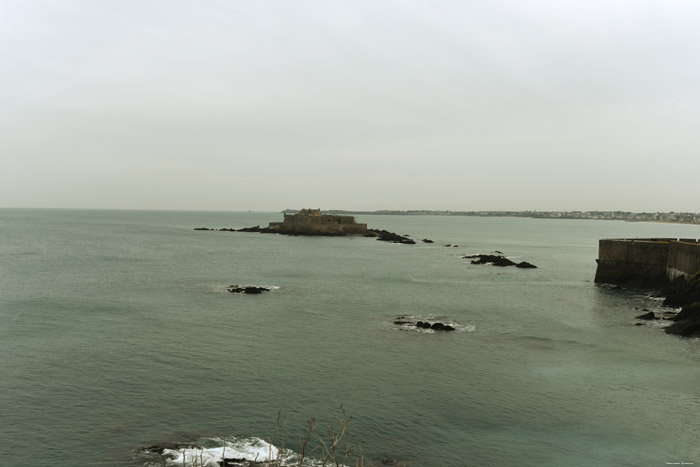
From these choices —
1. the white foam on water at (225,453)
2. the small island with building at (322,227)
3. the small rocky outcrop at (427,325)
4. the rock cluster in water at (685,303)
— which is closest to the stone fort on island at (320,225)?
the small island with building at (322,227)

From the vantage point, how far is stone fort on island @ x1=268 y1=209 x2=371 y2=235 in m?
113

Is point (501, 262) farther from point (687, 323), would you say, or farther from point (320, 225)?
point (320, 225)

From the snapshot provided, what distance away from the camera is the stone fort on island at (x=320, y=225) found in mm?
113250

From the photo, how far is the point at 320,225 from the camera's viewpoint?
11369 cm

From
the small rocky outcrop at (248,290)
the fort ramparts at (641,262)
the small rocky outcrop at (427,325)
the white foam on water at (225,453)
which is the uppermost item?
the fort ramparts at (641,262)

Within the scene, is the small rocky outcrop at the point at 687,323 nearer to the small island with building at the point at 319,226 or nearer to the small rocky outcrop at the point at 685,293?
the small rocky outcrop at the point at 685,293

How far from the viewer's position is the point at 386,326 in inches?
1042

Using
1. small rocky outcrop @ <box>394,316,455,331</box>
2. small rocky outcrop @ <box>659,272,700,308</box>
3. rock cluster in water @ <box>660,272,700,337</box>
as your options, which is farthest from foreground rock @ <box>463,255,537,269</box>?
small rocky outcrop @ <box>394,316,455,331</box>

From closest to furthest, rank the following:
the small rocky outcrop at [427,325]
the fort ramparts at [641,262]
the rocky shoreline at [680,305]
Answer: the rocky shoreline at [680,305] → the small rocky outcrop at [427,325] → the fort ramparts at [641,262]

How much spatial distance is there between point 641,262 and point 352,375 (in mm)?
33704

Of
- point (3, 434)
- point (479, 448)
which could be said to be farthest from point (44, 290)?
point (479, 448)

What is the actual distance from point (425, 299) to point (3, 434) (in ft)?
86.6

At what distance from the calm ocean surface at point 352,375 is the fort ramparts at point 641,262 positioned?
3.95 metres

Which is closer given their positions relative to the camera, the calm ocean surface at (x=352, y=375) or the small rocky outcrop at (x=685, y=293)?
the calm ocean surface at (x=352, y=375)
